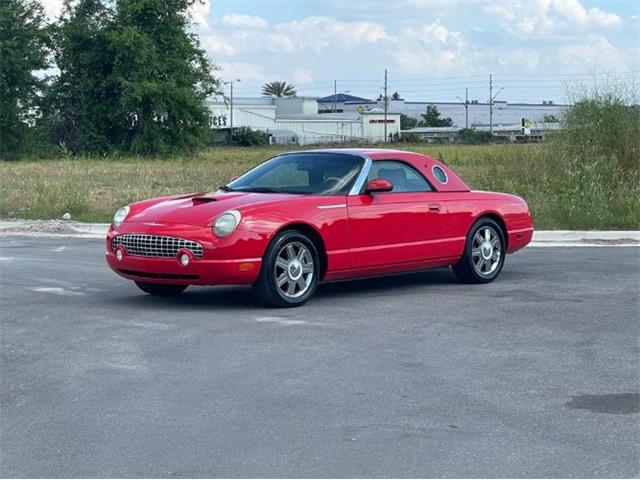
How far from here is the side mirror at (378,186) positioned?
10992 millimetres

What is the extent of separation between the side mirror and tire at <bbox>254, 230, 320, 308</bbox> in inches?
36.0

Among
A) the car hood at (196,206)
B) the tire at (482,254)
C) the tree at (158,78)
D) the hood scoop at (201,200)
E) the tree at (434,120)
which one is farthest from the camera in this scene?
the tree at (434,120)

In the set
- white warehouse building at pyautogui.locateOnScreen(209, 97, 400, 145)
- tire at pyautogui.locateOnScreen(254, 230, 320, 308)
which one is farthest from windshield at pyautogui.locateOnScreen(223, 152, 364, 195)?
white warehouse building at pyautogui.locateOnScreen(209, 97, 400, 145)

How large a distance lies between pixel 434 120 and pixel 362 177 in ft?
412

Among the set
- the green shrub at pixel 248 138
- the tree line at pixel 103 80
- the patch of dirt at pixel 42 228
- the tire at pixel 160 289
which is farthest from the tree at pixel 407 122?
the tire at pixel 160 289

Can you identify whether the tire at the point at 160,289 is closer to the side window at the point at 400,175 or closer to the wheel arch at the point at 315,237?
the wheel arch at the point at 315,237

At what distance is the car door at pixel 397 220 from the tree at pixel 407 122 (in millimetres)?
119130

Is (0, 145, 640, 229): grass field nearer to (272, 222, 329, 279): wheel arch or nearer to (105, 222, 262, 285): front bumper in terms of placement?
(272, 222, 329, 279): wheel arch

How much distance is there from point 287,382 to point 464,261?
16.4 ft

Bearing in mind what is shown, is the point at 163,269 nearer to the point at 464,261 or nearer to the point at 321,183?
the point at 321,183

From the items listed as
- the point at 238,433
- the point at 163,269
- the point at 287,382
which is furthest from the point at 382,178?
the point at 238,433

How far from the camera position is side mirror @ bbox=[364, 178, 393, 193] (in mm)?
10992

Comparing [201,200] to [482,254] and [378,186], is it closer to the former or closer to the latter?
[378,186]

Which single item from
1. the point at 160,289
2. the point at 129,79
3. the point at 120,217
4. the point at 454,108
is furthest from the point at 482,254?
the point at 454,108
